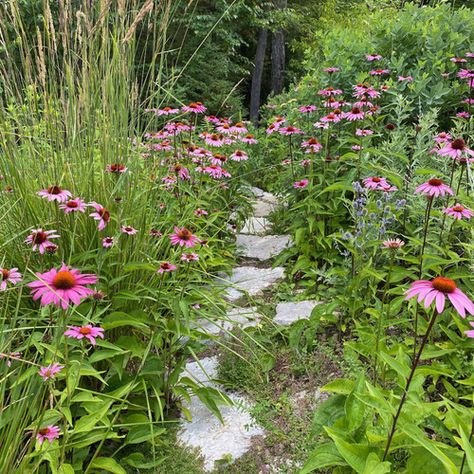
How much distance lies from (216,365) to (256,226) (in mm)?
1725

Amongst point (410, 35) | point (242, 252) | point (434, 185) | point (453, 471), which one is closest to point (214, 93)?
point (410, 35)

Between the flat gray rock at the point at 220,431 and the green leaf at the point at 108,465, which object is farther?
the flat gray rock at the point at 220,431

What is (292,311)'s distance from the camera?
240cm

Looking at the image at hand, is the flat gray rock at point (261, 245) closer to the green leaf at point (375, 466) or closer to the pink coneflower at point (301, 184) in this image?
the pink coneflower at point (301, 184)

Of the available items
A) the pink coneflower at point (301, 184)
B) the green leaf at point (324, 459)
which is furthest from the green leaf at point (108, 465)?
the pink coneflower at point (301, 184)

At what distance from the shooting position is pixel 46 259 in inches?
70.1

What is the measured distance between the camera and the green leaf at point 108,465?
142cm

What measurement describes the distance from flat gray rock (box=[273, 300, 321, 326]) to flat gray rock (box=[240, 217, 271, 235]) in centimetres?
113

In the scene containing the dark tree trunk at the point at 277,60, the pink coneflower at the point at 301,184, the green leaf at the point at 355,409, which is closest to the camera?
the green leaf at the point at 355,409

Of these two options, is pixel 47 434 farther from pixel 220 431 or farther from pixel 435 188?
pixel 435 188

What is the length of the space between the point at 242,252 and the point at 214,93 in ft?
20.6

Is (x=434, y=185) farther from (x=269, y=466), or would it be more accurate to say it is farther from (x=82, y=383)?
(x=82, y=383)

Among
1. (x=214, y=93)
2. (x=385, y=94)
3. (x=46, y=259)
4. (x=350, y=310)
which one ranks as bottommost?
(x=214, y=93)

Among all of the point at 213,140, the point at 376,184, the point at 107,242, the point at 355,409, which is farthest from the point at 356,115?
the point at 355,409
